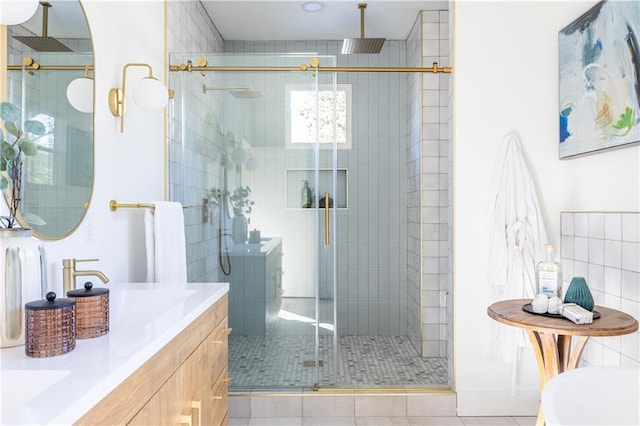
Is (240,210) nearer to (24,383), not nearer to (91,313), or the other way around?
(91,313)

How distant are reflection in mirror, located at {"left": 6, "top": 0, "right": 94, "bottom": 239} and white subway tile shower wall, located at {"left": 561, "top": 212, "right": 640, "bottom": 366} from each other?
2267 mm

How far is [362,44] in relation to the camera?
3764mm

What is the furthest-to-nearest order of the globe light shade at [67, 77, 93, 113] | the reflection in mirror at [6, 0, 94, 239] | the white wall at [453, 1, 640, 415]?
the white wall at [453, 1, 640, 415] → the globe light shade at [67, 77, 93, 113] → the reflection in mirror at [6, 0, 94, 239]

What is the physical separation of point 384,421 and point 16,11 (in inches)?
98.0

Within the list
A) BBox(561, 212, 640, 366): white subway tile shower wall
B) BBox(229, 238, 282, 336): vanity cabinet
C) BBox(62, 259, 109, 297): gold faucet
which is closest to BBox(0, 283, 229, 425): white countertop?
BBox(62, 259, 109, 297): gold faucet

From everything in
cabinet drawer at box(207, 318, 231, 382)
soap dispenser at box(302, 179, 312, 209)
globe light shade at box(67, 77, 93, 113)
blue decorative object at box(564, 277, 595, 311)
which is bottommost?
cabinet drawer at box(207, 318, 231, 382)

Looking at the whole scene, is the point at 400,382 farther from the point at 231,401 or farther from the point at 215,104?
the point at 215,104

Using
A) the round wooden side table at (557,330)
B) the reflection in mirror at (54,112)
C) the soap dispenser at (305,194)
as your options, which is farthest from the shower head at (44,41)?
the round wooden side table at (557,330)

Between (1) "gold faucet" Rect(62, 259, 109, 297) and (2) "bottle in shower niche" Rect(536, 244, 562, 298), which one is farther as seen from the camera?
(2) "bottle in shower niche" Rect(536, 244, 562, 298)

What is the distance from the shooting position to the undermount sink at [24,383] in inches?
37.1

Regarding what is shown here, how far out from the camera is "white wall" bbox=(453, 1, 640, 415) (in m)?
2.75

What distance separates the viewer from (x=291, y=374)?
2.78 metres

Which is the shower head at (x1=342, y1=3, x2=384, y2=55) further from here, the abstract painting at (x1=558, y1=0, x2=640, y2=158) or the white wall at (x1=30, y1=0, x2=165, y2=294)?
the white wall at (x1=30, y1=0, x2=165, y2=294)

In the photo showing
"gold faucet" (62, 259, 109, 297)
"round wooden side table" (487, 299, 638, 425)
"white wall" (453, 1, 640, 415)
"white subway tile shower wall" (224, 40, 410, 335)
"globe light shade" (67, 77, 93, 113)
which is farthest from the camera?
"white subway tile shower wall" (224, 40, 410, 335)
